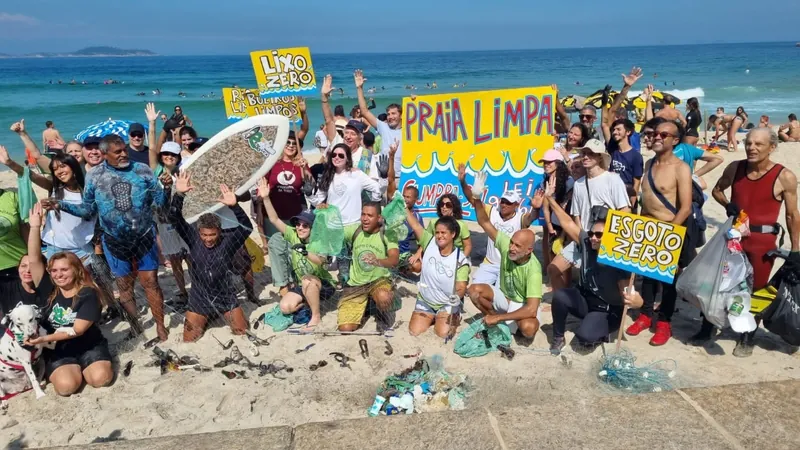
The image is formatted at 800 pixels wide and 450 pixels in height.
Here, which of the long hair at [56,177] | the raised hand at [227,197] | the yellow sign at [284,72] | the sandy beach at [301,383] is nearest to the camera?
the sandy beach at [301,383]

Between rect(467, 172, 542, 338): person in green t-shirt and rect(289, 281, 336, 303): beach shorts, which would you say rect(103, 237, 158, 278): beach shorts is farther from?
rect(467, 172, 542, 338): person in green t-shirt

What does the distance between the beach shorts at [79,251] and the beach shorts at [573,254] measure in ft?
15.1

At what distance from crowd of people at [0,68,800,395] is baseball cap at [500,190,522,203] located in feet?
0.15

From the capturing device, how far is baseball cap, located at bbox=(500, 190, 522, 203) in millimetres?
6180

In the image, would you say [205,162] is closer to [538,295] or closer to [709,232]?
[538,295]

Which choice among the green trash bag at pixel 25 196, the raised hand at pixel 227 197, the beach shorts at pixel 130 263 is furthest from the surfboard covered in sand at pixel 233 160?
the green trash bag at pixel 25 196

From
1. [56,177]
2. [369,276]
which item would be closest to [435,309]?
[369,276]

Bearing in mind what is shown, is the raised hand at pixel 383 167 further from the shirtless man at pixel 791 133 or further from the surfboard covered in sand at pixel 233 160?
the shirtless man at pixel 791 133

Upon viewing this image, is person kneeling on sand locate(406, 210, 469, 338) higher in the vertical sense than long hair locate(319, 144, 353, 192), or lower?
lower

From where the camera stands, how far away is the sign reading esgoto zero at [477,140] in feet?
23.0

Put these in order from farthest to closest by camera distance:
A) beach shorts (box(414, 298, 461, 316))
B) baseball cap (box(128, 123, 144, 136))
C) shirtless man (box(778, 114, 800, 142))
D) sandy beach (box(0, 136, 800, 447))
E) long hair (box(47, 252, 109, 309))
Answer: shirtless man (box(778, 114, 800, 142)) → baseball cap (box(128, 123, 144, 136)) → beach shorts (box(414, 298, 461, 316)) → long hair (box(47, 252, 109, 309)) → sandy beach (box(0, 136, 800, 447))

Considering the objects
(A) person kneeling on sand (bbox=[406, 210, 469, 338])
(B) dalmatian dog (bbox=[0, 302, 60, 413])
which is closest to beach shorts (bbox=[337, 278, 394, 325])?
(A) person kneeling on sand (bbox=[406, 210, 469, 338])

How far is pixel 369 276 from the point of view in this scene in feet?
19.2

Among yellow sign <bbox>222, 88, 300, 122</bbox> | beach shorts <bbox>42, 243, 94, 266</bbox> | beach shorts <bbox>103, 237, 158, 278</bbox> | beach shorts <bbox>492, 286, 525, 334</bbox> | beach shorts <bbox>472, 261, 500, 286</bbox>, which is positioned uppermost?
yellow sign <bbox>222, 88, 300, 122</bbox>
